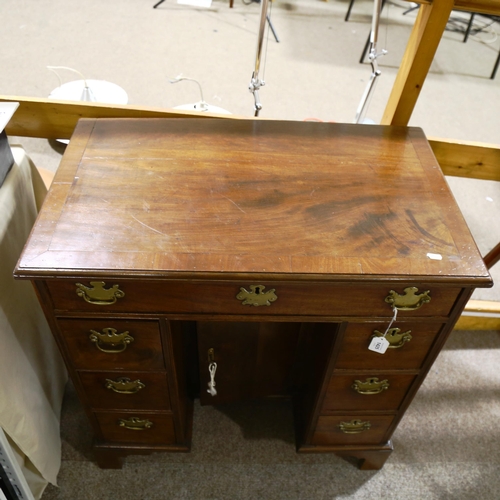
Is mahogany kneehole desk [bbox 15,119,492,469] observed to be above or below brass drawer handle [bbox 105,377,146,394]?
above

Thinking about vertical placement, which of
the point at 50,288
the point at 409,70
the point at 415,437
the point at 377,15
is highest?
the point at 377,15

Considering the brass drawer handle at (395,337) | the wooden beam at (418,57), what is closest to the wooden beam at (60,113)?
the wooden beam at (418,57)

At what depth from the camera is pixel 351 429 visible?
3.59 ft

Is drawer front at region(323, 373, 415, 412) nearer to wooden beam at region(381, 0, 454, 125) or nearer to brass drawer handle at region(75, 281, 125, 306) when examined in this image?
brass drawer handle at region(75, 281, 125, 306)

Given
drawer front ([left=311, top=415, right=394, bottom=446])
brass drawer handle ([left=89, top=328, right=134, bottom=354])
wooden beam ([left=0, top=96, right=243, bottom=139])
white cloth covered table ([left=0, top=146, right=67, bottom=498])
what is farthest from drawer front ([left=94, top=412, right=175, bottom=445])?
wooden beam ([left=0, top=96, right=243, bottom=139])

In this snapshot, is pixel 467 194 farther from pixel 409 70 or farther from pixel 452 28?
pixel 452 28

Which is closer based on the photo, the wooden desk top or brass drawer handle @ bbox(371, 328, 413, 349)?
the wooden desk top

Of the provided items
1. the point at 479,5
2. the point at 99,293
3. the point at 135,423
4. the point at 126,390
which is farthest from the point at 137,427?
the point at 479,5

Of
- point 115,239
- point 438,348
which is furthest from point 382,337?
point 115,239

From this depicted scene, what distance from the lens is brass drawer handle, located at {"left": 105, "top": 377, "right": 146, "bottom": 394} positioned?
3.09 ft

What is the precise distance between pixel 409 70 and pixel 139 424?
1.01 metres

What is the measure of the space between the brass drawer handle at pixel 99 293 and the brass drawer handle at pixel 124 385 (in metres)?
0.25

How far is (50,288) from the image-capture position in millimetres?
738

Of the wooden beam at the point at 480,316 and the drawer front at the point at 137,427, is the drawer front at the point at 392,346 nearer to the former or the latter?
the drawer front at the point at 137,427
